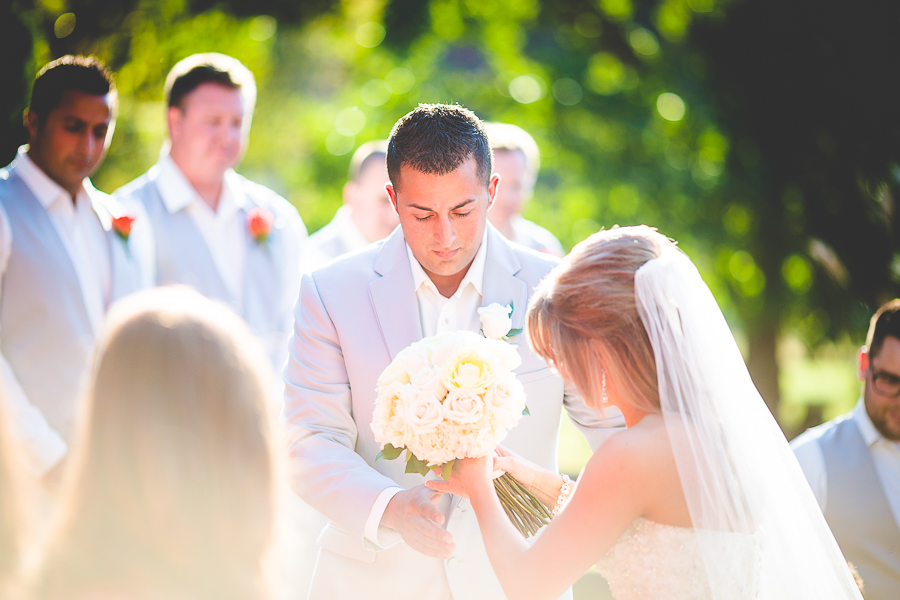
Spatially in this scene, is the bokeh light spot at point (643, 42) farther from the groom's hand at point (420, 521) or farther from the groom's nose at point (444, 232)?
the groom's hand at point (420, 521)

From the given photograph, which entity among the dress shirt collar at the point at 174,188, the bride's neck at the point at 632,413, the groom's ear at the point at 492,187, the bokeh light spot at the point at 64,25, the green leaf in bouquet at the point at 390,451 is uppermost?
the bokeh light spot at the point at 64,25

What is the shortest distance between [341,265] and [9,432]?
58.7 inches

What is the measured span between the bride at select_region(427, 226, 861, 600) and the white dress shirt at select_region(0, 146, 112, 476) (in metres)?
2.28

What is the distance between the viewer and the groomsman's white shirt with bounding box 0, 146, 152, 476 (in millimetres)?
3660

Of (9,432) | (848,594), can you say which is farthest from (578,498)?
(9,432)

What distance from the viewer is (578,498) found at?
7.43 ft

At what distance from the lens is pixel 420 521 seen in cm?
243

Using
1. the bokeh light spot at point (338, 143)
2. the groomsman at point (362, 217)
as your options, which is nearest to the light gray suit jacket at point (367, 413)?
the groomsman at point (362, 217)

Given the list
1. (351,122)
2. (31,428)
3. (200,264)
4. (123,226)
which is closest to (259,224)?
(200,264)

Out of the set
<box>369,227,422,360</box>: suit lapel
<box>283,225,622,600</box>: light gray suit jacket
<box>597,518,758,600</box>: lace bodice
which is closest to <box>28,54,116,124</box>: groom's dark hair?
<box>283,225,622,600</box>: light gray suit jacket

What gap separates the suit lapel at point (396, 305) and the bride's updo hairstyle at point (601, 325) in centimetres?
61

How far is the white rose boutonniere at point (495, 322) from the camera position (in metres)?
2.65

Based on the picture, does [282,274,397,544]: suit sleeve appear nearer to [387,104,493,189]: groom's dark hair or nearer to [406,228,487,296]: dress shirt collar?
[406,228,487,296]: dress shirt collar

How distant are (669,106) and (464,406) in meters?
7.85
